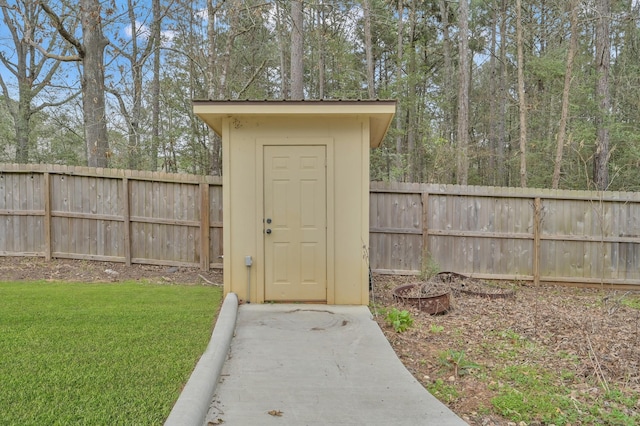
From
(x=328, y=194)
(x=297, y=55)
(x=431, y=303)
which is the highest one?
(x=297, y=55)

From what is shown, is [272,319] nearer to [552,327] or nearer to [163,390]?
[163,390]

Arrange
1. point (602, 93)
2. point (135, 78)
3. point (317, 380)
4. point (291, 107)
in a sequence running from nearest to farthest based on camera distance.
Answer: point (317, 380) → point (291, 107) → point (135, 78) → point (602, 93)

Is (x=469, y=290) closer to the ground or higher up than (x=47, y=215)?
closer to the ground

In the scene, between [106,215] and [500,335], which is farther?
[106,215]

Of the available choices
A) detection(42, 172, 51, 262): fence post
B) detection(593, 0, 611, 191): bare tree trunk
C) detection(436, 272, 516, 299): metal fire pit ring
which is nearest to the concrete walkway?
detection(436, 272, 516, 299): metal fire pit ring

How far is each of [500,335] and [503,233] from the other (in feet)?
11.0

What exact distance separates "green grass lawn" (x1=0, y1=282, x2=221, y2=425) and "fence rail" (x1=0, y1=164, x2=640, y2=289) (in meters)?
1.70

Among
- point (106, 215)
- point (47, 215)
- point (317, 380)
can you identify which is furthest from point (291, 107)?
point (47, 215)

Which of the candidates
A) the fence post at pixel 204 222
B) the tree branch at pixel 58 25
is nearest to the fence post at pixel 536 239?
the fence post at pixel 204 222

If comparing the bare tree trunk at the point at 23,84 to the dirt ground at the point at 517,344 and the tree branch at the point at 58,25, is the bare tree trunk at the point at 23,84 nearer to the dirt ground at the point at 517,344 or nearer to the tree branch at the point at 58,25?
the tree branch at the point at 58,25

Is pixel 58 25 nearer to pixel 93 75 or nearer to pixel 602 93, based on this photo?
pixel 93 75

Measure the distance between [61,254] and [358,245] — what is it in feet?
17.7

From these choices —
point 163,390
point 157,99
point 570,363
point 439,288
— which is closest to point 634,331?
point 570,363

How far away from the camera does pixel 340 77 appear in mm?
13719
